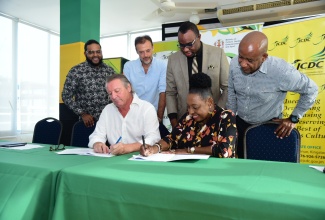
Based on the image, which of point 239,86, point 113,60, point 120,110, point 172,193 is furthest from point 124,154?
point 113,60

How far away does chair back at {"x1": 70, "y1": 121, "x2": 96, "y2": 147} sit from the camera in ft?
7.96

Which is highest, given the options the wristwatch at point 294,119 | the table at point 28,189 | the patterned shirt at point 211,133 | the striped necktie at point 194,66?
the striped necktie at point 194,66

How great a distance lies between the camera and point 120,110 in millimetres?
2041

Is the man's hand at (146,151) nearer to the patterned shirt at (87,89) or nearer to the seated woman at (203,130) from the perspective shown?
the seated woman at (203,130)

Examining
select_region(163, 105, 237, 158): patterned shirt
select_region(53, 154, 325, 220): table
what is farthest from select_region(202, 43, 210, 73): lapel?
select_region(53, 154, 325, 220): table

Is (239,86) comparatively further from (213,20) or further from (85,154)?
(213,20)

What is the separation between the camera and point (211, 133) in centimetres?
170

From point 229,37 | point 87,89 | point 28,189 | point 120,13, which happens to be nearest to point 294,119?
point 28,189

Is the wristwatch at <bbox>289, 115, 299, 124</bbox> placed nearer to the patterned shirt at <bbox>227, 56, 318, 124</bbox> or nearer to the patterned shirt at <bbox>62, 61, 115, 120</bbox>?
the patterned shirt at <bbox>227, 56, 318, 124</bbox>

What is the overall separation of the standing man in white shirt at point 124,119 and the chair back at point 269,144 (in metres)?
0.66

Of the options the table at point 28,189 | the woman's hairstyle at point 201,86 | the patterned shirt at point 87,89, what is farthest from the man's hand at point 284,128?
the patterned shirt at point 87,89

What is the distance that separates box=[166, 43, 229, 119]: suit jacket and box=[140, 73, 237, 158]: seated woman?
0.57 m

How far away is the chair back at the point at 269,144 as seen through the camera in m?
1.74

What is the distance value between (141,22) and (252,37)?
550 cm
